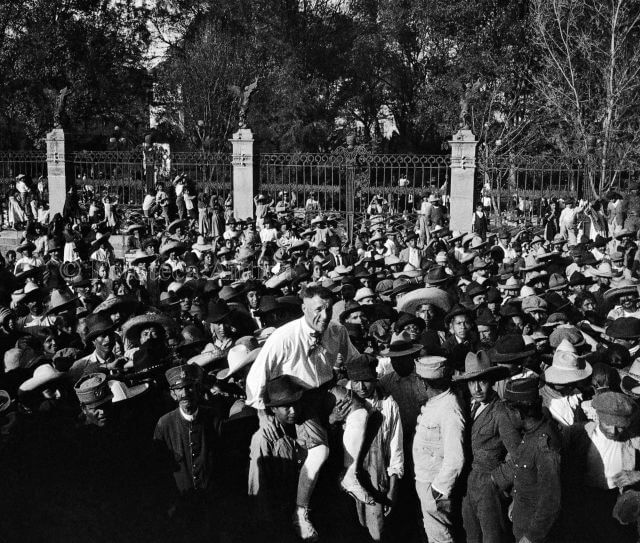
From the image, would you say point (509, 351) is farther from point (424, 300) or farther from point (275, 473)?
point (424, 300)

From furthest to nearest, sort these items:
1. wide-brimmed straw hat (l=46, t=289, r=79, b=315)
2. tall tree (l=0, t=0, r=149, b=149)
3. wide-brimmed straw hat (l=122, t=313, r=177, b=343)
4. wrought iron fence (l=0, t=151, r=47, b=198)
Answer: tall tree (l=0, t=0, r=149, b=149) < wrought iron fence (l=0, t=151, r=47, b=198) < wide-brimmed straw hat (l=46, t=289, r=79, b=315) < wide-brimmed straw hat (l=122, t=313, r=177, b=343)

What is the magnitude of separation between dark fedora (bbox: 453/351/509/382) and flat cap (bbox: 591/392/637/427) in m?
0.70

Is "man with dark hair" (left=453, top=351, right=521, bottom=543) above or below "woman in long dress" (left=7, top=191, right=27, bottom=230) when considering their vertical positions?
below

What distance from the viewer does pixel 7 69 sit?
34531mm

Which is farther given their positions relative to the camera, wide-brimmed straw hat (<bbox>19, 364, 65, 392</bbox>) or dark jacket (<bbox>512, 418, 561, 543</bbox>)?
wide-brimmed straw hat (<bbox>19, 364, 65, 392</bbox>)

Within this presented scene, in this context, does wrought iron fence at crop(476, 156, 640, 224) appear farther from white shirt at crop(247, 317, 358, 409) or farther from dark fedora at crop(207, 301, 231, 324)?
white shirt at crop(247, 317, 358, 409)

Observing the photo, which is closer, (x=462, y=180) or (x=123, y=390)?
(x=123, y=390)

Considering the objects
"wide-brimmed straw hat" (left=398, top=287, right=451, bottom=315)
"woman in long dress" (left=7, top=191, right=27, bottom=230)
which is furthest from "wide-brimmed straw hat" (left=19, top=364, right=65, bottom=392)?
"woman in long dress" (left=7, top=191, right=27, bottom=230)

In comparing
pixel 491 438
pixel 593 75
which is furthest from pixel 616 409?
pixel 593 75

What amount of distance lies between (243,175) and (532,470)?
59.4 feet

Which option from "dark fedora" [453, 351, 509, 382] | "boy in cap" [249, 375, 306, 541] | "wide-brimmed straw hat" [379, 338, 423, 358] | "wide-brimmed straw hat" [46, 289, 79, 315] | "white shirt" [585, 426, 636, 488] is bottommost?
"boy in cap" [249, 375, 306, 541]

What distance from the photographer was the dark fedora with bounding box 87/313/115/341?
8.26 meters

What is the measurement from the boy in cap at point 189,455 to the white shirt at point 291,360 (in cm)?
41

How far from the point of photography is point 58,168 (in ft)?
77.9
